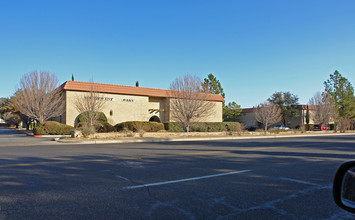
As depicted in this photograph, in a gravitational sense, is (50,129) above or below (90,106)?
below

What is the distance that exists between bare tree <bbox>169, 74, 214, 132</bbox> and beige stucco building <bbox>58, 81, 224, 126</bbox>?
8.13 ft

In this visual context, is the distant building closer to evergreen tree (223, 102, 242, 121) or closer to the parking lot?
evergreen tree (223, 102, 242, 121)

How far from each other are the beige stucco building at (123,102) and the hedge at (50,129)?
99.4 inches

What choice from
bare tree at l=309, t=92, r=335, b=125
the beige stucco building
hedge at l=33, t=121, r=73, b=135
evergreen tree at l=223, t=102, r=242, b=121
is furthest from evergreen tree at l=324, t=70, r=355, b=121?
hedge at l=33, t=121, r=73, b=135

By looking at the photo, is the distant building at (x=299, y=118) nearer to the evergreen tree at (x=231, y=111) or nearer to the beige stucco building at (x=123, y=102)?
the evergreen tree at (x=231, y=111)

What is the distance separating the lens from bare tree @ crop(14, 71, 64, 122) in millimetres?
29156

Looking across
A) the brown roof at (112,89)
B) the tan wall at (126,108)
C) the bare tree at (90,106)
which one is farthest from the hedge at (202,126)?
the bare tree at (90,106)

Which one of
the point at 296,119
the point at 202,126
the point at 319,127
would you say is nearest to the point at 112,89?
the point at 202,126

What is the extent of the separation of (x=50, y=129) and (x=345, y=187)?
28033 millimetres

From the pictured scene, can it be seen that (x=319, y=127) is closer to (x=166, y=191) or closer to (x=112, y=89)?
(x=112, y=89)

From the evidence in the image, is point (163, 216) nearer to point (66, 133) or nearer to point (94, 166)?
point (94, 166)

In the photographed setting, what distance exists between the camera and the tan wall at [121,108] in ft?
96.8

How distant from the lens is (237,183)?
241 inches

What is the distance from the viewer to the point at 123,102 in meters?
32.8
